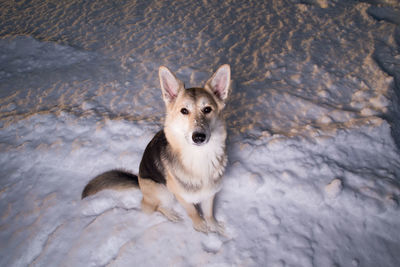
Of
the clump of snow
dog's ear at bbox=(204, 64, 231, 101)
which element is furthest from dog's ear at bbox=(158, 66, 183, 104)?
the clump of snow

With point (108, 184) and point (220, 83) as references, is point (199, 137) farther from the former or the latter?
point (108, 184)

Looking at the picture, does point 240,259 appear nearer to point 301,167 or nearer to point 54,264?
point 301,167

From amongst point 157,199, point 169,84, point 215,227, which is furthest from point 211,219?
point 169,84

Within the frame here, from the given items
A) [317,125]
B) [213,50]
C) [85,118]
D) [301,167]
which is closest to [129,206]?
[85,118]

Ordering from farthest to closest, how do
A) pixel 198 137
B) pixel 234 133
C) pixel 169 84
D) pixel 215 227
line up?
1. pixel 234 133
2. pixel 215 227
3. pixel 169 84
4. pixel 198 137

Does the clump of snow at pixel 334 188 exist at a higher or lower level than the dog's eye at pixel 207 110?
lower

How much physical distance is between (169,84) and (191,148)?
25.9 inches

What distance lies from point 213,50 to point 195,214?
12.1ft

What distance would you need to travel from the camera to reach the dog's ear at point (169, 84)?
2122 millimetres

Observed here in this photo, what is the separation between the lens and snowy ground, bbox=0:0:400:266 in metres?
2.38

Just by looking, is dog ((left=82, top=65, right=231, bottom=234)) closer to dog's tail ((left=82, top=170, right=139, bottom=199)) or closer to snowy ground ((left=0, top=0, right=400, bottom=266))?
dog's tail ((left=82, top=170, right=139, bottom=199))

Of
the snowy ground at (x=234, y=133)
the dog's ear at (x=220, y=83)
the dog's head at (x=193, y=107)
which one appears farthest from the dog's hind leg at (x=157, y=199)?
the dog's ear at (x=220, y=83)

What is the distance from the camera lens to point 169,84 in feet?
7.29

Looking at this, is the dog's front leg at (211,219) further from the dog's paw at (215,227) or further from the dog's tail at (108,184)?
the dog's tail at (108,184)
